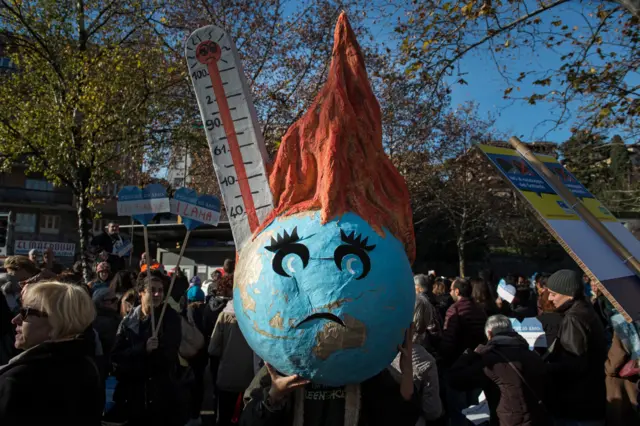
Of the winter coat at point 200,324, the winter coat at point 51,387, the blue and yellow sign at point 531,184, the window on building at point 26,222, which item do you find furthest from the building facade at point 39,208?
the blue and yellow sign at point 531,184

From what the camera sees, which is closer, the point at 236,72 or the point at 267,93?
the point at 236,72

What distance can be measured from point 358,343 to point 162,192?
12.0 ft

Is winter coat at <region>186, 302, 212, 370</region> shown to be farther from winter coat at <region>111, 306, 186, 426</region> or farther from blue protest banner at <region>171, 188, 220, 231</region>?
winter coat at <region>111, 306, 186, 426</region>

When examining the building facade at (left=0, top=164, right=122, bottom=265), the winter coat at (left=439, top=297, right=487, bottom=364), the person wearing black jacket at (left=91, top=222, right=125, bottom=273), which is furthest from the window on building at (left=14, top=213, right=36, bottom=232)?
the winter coat at (left=439, top=297, right=487, bottom=364)

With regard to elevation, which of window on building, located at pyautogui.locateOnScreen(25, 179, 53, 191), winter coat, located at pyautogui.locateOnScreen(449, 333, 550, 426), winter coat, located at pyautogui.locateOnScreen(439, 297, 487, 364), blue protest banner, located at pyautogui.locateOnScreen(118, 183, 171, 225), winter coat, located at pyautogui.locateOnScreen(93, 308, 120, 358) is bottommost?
winter coat, located at pyautogui.locateOnScreen(449, 333, 550, 426)

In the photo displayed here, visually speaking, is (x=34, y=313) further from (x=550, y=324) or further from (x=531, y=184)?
(x=550, y=324)

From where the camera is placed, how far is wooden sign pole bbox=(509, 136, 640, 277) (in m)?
2.99

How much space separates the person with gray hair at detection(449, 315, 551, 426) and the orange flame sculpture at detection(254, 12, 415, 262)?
164 centimetres

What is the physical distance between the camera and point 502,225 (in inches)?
1005

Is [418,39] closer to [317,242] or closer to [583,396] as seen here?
[583,396]

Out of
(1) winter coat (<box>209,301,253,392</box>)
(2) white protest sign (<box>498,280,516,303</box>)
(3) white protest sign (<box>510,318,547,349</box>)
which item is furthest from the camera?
(2) white protest sign (<box>498,280,516,303</box>)

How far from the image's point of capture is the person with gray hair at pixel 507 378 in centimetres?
369

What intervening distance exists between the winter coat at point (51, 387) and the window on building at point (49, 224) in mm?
34232

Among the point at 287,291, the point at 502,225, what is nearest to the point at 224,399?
the point at 287,291
